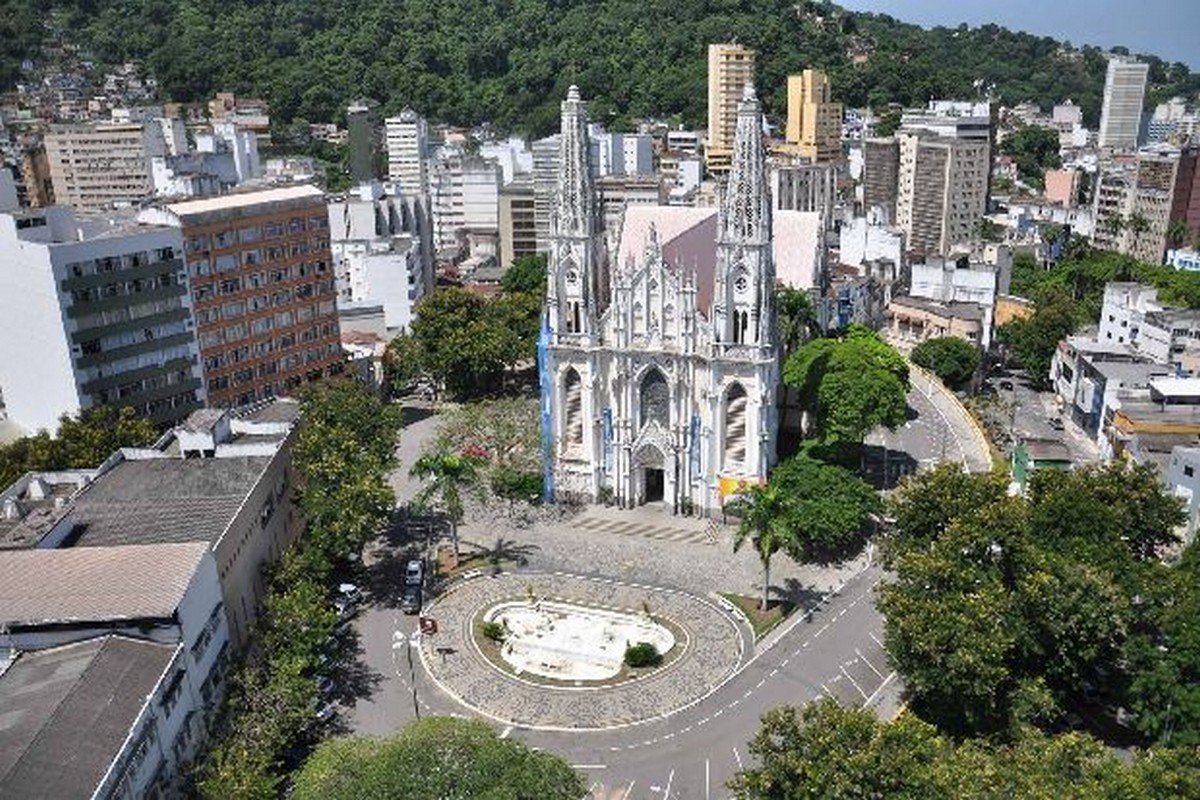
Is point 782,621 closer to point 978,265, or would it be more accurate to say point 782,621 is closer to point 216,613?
point 216,613

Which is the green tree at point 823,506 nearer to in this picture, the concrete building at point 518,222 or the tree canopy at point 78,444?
the tree canopy at point 78,444

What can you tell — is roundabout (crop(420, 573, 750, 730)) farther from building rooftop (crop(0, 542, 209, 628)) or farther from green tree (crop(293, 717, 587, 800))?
building rooftop (crop(0, 542, 209, 628))

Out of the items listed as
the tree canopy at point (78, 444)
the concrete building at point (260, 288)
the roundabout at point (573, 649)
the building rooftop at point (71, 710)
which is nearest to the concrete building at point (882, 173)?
the concrete building at point (260, 288)

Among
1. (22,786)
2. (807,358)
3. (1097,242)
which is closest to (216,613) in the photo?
(22,786)

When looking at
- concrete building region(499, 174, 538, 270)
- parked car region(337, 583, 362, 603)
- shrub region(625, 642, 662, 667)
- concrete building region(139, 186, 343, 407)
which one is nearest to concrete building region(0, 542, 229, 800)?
parked car region(337, 583, 362, 603)

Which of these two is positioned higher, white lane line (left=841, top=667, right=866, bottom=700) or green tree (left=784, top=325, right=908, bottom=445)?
green tree (left=784, top=325, right=908, bottom=445)

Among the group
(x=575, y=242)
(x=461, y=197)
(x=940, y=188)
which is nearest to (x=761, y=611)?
(x=575, y=242)

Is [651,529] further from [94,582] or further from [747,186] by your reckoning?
[94,582]
